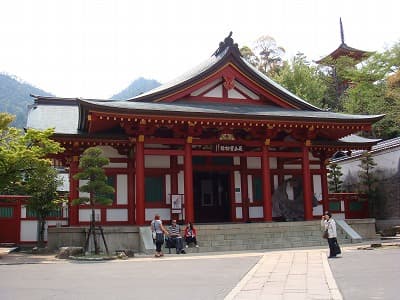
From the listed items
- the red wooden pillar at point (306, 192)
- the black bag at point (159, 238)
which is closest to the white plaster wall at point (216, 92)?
the red wooden pillar at point (306, 192)

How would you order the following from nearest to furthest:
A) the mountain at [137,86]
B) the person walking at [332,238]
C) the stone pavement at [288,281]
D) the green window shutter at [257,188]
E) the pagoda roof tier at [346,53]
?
the stone pavement at [288,281], the person walking at [332,238], the green window shutter at [257,188], the pagoda roof tier at [346,53], the mountain at [137,86]

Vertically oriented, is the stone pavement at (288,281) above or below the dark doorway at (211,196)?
below

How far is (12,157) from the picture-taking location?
1692cm

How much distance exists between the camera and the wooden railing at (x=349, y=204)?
24969mm

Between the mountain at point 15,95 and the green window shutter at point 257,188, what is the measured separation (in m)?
93.4

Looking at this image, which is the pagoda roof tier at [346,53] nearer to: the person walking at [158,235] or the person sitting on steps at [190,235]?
the person sitting on steps at [190,235]

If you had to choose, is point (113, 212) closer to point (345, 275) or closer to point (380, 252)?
point (380, 252)

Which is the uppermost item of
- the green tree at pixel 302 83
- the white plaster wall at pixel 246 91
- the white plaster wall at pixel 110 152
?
the green tree at pixel 302 83

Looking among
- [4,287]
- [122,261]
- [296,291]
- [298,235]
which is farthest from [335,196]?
[4,287]

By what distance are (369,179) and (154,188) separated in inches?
525

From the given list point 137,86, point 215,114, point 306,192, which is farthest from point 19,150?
point 137,86

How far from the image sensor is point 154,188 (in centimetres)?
2106

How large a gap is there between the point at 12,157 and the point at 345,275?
1222cm

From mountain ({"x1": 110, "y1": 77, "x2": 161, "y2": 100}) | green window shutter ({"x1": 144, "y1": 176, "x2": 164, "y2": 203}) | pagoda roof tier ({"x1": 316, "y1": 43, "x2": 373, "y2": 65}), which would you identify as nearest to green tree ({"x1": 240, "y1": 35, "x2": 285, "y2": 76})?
pagoda roof tier ({"x1": 316, "y1": 43, "x2": 373, "y2": 65})
